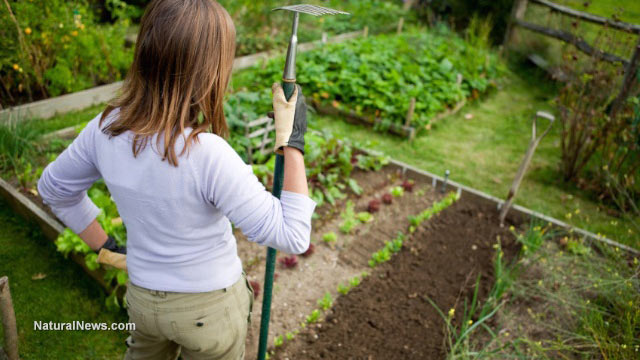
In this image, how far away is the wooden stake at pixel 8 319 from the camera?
5.38 ft

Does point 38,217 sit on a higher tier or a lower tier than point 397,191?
lower

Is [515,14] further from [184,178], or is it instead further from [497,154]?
[184,178]

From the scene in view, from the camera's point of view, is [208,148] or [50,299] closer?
[208,148]

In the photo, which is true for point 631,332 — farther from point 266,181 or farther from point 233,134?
point 233,134

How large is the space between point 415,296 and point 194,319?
1890mm

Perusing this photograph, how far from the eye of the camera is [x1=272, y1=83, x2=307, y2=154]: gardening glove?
1322 millimetres

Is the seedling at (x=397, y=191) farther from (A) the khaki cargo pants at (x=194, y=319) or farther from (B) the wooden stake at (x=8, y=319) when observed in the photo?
(B) the wooden stake at (x=8, y=319)

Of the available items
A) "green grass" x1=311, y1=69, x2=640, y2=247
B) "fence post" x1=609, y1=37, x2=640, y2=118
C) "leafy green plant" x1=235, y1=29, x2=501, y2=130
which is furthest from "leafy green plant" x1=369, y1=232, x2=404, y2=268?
"fence post" x1=609, y1=37, x2=640, y2=118

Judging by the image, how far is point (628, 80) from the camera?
15.3 feet

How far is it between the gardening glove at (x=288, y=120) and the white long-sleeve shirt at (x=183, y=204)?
0.53 ft

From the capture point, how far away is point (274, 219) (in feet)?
3.94

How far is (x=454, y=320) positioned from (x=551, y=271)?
98 cm

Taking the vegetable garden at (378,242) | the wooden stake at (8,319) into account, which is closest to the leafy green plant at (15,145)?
the vegetable garden at (378,242)

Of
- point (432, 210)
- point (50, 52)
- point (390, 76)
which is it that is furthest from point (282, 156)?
point (390, 76)
